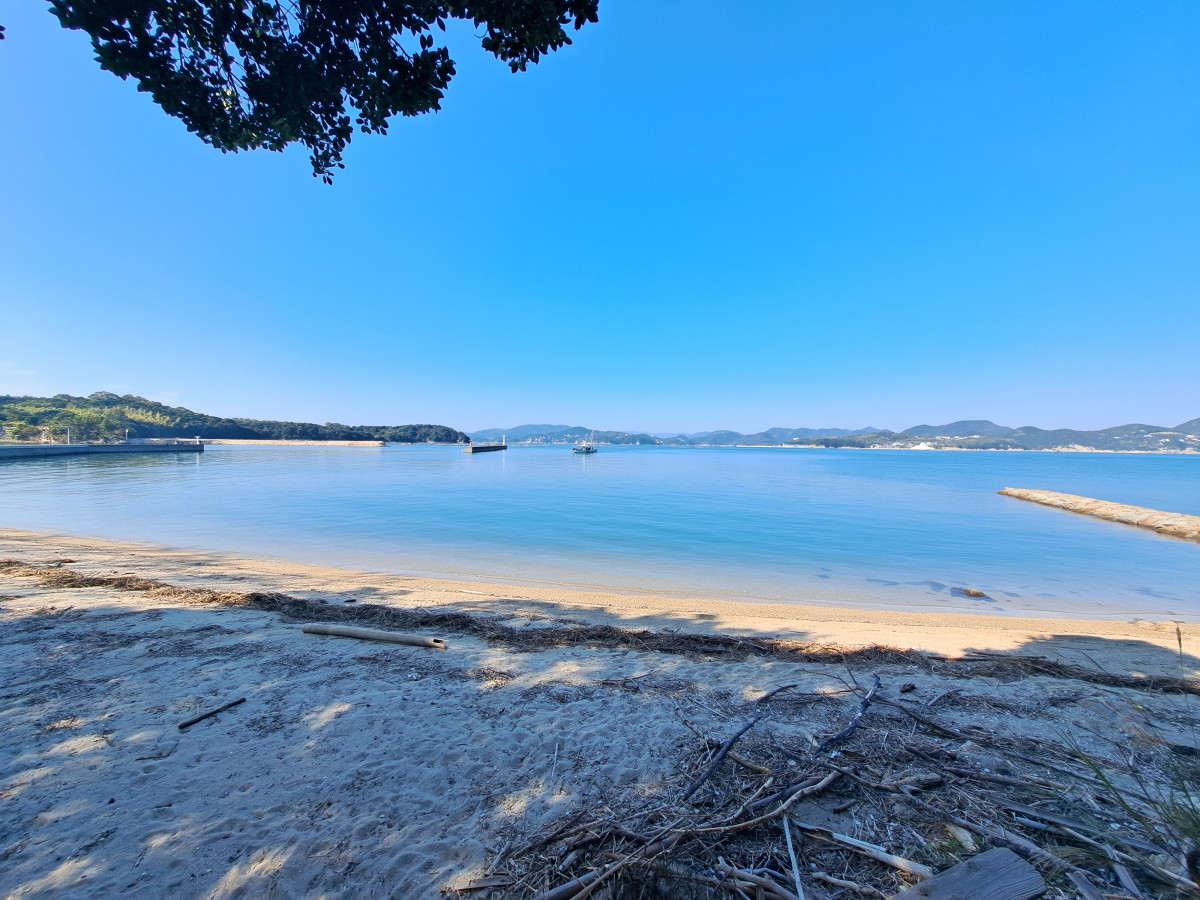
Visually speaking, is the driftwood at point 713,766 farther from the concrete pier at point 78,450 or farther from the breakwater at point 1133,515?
the concrete pier at point 78,450

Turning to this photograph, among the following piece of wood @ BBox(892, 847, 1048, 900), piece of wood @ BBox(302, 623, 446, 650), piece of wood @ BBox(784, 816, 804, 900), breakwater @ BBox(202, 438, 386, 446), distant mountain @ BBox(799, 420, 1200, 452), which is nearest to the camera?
piece of wood @ BBox(892, 847, 1048, 900)

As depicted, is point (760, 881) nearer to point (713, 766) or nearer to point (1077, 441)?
point (713, 766)

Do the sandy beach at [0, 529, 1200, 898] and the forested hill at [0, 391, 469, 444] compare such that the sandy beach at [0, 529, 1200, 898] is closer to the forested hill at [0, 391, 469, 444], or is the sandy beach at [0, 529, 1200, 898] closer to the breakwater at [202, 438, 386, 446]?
the forested hill at [0, 391, 469, 444]

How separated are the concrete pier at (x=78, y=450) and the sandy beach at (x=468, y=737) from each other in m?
74.0

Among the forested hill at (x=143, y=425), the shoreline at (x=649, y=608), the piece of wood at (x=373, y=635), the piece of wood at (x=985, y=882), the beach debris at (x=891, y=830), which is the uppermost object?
the forested hill at (x=143, y=425)

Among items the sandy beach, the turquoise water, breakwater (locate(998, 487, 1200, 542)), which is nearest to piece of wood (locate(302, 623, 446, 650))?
the sandy beach

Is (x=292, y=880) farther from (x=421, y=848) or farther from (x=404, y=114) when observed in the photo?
(x=404, y=114)

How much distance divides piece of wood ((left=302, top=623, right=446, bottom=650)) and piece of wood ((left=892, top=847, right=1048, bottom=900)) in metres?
4.85

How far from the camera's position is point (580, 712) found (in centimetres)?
394

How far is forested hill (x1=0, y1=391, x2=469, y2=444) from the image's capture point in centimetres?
7550

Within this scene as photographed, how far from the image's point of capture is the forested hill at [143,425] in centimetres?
7550

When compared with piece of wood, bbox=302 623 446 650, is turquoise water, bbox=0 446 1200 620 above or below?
below

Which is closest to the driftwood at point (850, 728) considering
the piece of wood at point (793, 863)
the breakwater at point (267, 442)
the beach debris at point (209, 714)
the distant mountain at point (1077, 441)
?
the piece of wood at point (793, 863)

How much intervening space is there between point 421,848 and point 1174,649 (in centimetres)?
1043
